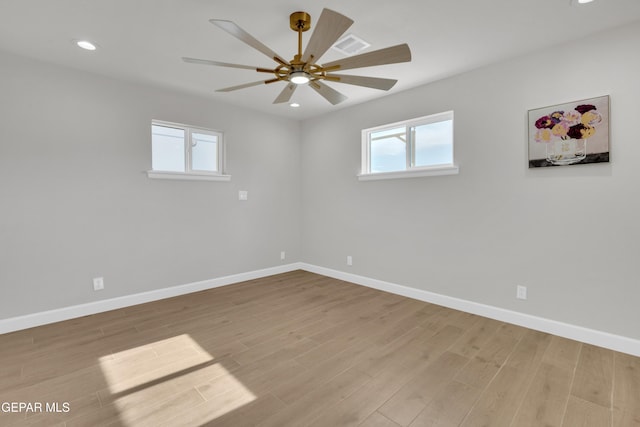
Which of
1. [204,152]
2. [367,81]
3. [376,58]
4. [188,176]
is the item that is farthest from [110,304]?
[376,58]

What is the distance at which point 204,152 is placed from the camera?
4.09 metres

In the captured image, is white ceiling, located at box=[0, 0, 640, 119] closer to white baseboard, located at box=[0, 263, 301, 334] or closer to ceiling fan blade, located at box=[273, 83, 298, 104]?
ceiling fan blade, located at box=[273, 83, 298, 104]

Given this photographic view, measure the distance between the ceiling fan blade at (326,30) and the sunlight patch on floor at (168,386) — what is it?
2.13 metres

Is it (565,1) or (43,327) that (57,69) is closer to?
(43,327)

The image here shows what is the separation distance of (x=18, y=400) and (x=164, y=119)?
293 centimetres

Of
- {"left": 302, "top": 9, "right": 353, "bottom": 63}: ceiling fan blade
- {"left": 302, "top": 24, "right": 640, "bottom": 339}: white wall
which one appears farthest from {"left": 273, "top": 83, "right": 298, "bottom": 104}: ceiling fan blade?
{"left": 302, "top": 24, "right": 640, "bottom": 339}: white wall

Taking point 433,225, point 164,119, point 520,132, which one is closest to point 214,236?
point 164,119

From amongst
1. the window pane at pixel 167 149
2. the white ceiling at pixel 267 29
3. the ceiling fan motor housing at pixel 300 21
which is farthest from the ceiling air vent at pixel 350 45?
the window pane at pixel 167 149

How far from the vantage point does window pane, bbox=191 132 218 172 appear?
3.97 meters

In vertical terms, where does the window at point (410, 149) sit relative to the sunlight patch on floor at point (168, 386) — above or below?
above

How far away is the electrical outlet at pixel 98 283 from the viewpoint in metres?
3.18

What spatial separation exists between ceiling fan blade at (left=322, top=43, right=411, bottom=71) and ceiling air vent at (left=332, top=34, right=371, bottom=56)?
680 mm

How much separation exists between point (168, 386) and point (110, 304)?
73.9 inches

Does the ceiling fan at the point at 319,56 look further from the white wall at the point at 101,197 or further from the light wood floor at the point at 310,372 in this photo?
the light wood floor at the point at 310,372
